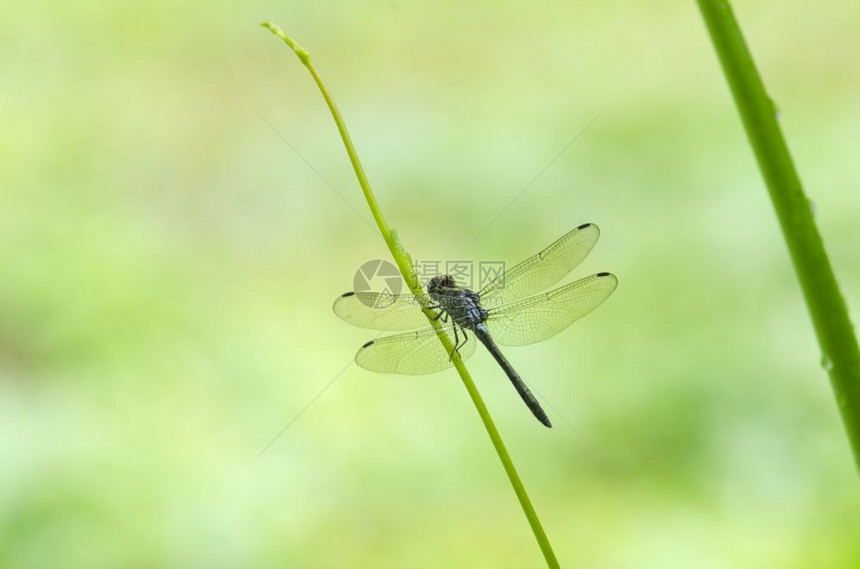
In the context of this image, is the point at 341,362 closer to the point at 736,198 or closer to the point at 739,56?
the point at 736,198

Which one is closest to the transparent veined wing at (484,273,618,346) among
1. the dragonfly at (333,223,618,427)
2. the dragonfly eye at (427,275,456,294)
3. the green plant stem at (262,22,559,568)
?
the dragonfly at (333,223,618,427)

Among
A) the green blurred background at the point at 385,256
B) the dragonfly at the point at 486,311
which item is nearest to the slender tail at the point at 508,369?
the dragonfly at the point at 486,311

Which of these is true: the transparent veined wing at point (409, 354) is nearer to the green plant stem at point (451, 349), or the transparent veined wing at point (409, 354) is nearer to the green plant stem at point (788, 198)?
the green plant stem at point (451, 349)

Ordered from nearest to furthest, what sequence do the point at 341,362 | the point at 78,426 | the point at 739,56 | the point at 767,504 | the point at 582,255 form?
the point at 739,56
the point at 582,255
the point at 767,504
the point at 78,426
the point at 341,362

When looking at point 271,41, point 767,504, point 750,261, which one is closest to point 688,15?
point 750,261

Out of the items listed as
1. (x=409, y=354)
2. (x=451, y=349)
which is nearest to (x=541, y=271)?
(x=409, y=354)

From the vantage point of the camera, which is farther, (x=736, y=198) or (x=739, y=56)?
(x=736, y=198)

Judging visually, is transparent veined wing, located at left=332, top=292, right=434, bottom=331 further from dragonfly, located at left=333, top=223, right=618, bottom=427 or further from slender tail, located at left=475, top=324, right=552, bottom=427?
slender tail, located at left=475, top=324, right=552, bottom=427
